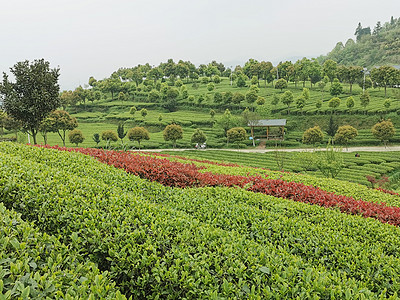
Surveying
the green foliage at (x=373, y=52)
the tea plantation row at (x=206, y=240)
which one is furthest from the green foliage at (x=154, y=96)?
the green foliage at (x=373, y=52)

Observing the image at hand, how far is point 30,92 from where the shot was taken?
62.5ft

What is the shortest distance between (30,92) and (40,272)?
20.3 m

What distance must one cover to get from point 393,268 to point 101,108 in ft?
255

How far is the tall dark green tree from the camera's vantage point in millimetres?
18656

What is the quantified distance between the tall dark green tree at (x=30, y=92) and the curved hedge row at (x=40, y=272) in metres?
18.4

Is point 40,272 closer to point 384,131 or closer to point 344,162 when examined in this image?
point 344,162

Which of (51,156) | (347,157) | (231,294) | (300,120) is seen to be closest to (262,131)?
(300,120)

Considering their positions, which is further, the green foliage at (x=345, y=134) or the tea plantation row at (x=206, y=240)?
the green foliage at (x=345, y=134)

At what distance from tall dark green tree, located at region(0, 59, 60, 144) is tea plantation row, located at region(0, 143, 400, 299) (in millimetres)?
15135

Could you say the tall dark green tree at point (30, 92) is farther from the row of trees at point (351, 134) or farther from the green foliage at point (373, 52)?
the green foliage at point (373, 52)

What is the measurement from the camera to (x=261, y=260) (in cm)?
341

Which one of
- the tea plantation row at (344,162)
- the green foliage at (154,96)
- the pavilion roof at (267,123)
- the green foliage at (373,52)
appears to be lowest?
the tea plantation row at (344,162)

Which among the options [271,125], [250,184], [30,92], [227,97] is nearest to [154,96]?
[227,97]

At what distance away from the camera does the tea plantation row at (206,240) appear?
302cm
